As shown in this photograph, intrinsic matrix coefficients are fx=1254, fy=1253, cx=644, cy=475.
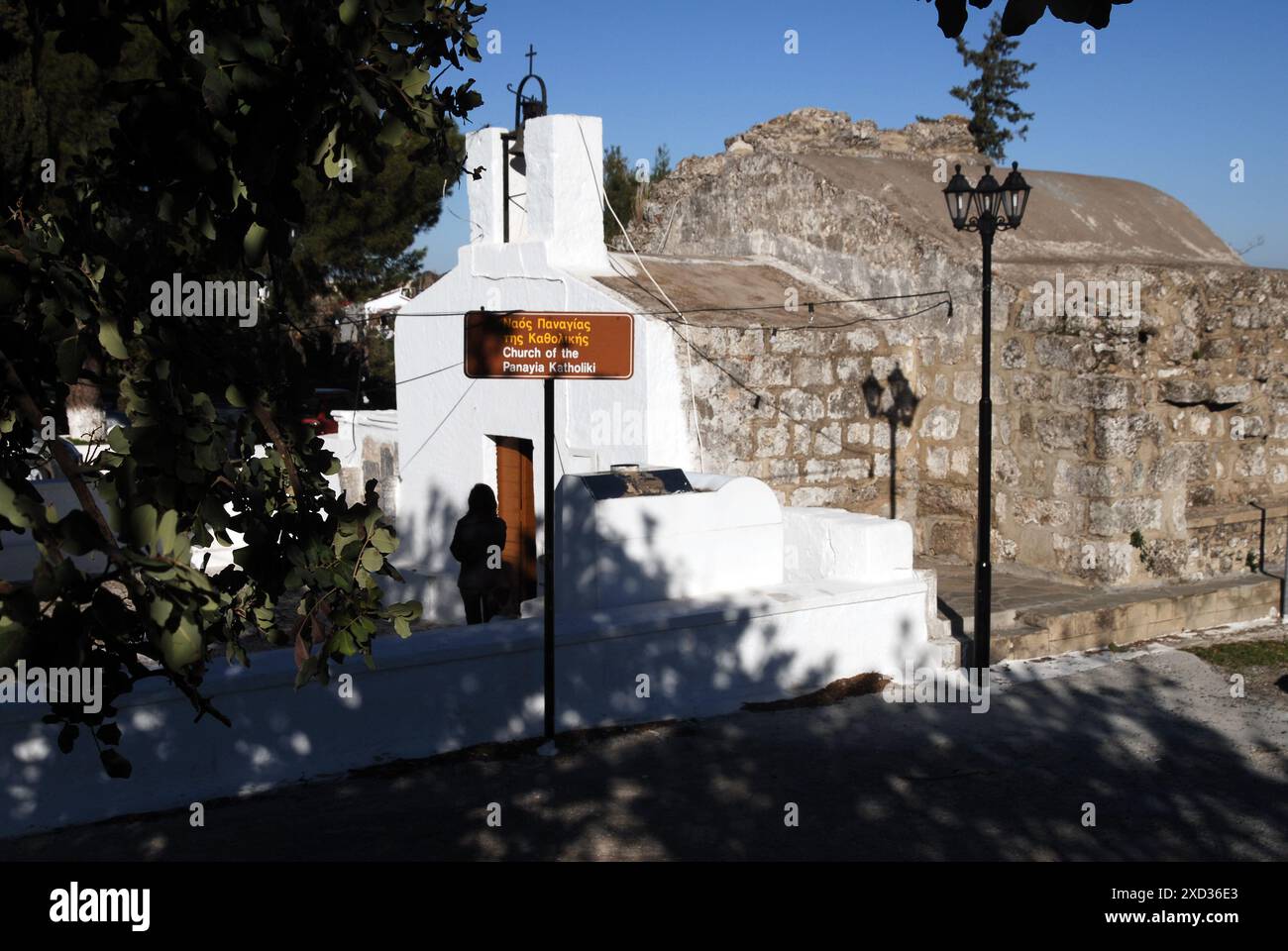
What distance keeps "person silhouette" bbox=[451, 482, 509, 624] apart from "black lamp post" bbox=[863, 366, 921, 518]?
362 centimetres

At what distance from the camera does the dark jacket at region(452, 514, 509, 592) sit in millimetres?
8938

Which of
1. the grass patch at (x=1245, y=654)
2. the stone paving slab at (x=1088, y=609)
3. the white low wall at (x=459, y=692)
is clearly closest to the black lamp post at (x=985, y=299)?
the white low wall at (x=459, y=692)

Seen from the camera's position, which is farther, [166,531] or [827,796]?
[827,796]

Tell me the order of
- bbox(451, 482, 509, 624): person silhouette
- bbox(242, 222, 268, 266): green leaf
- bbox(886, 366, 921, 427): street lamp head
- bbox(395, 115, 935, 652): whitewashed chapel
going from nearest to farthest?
bbox(242, 222, 268, 266): green leaf, bbox(395, 115, 935, 652): whitewashed chapel, bbox(451, 482, 509, 624): person silhouette, bbox(886, 366, 921, 427): street lamp head

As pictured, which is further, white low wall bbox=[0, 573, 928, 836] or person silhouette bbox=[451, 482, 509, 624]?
person silhouette bbox=[451, 482, 509, 624]

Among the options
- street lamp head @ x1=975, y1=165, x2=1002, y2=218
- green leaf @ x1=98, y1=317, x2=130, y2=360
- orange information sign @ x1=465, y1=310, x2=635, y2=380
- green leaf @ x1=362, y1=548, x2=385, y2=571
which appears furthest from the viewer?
street lamp head @ x1=975, y1=165, x2=1002, y2=218

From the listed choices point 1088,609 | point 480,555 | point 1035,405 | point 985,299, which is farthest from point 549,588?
point 1035,405

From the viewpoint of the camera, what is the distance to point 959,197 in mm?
8273

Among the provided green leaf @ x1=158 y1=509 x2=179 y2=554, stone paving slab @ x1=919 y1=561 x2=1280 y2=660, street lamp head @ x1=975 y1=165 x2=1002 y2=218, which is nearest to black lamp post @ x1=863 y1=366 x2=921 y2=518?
stone paving slab @ x1=919 y1=561 x2=1280 y2=660

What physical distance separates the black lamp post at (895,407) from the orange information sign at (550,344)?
4860 millimetres

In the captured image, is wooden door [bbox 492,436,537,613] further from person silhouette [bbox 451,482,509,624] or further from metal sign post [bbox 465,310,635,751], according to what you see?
metal sign post [bbox 465,310,635,751]

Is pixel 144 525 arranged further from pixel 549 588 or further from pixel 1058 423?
pixel 1058 423

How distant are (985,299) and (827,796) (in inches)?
142

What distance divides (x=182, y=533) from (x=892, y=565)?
20.4ft
